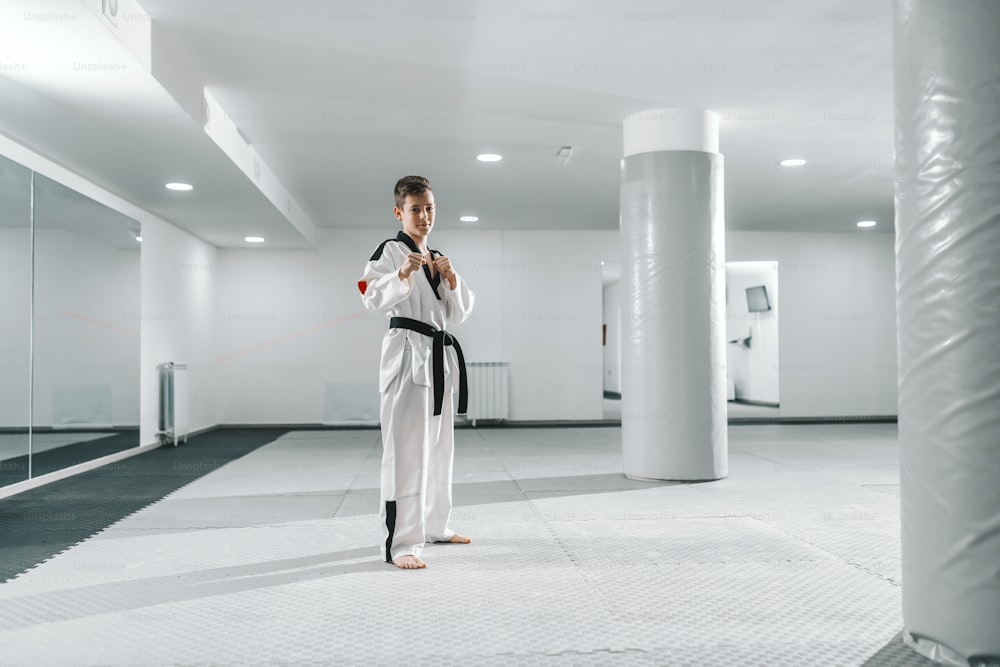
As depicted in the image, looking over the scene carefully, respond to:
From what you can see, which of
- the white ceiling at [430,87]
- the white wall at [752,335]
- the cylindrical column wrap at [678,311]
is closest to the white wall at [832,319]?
the white wall at [752,335]

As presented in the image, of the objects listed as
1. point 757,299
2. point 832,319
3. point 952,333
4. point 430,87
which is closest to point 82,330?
point 430,87

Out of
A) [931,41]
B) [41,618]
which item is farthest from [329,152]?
[931,41]

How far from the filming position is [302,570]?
129 inches

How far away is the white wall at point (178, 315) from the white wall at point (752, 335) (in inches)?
373

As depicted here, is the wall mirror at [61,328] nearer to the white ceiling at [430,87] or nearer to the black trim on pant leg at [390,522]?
the white ceiling at [430,87]

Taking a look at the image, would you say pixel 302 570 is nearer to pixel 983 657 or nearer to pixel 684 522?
pixel 684 522

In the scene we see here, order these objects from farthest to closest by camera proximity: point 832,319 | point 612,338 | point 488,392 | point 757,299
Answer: point 612,338 → point 757,299 → point 832,319 → point 488,392

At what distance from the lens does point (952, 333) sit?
2.21 m

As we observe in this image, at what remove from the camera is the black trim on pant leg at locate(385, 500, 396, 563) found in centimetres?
333

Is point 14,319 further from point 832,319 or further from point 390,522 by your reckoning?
point 832,319

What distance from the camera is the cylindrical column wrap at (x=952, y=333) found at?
7.00 feet

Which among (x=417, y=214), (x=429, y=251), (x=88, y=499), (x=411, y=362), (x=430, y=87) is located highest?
(x=430, y=87)

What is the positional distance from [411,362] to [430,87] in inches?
108

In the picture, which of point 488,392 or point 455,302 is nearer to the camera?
point 455,302
